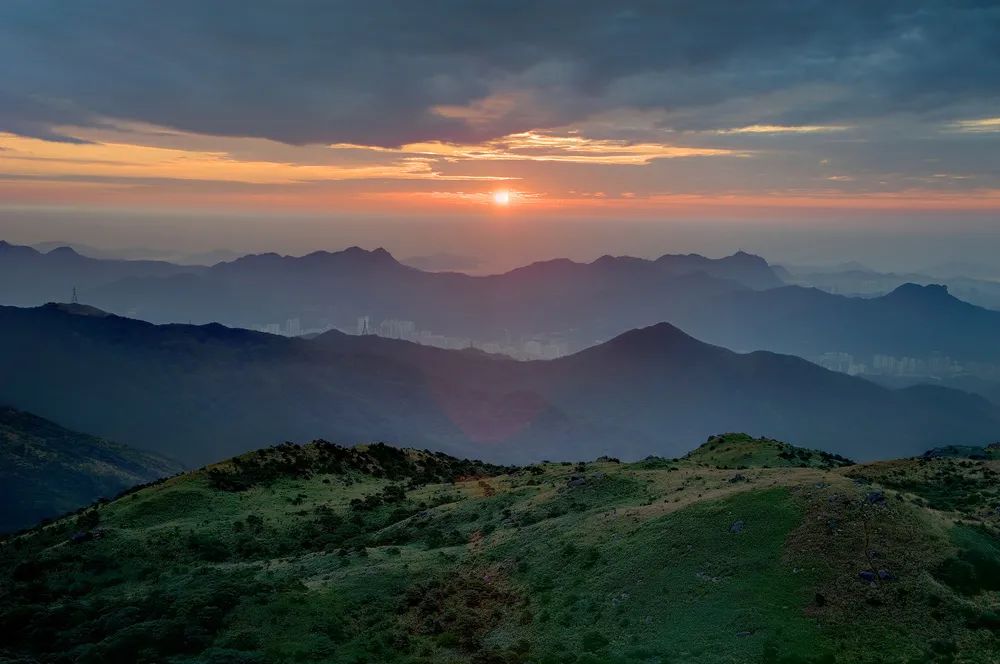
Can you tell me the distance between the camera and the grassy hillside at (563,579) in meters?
32.6

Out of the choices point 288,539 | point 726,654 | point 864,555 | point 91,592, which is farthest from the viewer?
point 288,539

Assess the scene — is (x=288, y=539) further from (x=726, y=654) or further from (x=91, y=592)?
(x=726, y=654)

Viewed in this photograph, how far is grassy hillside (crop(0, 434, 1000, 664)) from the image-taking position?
32594mm

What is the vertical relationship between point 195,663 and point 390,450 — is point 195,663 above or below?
above

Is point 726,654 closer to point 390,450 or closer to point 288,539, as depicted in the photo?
point 288,539

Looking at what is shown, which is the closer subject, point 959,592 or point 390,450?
point 959,592

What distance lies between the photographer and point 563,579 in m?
40.6

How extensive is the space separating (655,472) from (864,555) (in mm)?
28035

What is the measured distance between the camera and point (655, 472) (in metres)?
63.6

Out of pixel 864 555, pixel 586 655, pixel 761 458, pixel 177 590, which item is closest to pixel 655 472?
pixel 761 458

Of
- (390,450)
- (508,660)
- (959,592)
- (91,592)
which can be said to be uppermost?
(959,592)

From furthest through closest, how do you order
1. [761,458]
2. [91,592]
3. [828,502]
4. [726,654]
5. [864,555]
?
1. [761,458]
2. [91,592]
3. [828,502]
4. [864,555]
5. [726,654]

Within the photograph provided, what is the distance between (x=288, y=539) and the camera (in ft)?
191

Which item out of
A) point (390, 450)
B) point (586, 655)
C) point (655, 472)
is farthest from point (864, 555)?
point (390, 450)
